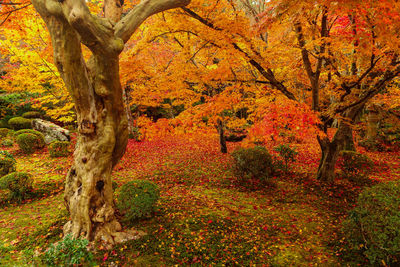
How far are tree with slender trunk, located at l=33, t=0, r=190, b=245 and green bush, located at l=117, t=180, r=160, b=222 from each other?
0.50m

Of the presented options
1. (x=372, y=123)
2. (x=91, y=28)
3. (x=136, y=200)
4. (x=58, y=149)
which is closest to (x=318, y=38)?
(x=91, y=28)

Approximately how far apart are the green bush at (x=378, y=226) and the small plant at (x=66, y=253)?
5.18 metres

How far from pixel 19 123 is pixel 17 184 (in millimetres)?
12514

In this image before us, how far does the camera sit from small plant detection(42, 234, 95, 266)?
3344 millimetres

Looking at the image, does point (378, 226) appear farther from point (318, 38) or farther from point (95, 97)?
point (95, 97)

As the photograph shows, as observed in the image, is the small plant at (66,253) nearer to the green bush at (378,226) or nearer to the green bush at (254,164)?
the green bush at (378,226)

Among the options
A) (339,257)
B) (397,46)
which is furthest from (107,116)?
(397,46)

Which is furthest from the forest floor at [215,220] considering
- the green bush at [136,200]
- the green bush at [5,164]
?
the green bush at [5,164]

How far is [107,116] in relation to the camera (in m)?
4.33

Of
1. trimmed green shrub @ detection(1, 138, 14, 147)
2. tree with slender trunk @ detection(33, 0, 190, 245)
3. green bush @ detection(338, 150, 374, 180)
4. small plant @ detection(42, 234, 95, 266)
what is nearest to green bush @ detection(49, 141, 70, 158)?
trimmed green shrub @ detection(1, 138, 14, 147)

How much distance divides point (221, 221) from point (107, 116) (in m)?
4.01

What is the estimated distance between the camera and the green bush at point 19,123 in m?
16.2

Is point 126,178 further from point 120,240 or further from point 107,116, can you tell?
point 107,116

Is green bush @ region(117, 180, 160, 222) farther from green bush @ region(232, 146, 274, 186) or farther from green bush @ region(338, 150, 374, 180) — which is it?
green bush @ region(338, 150, 374, 180)
